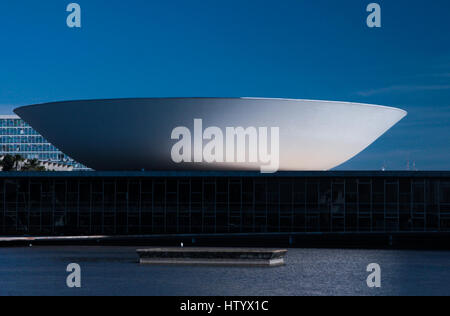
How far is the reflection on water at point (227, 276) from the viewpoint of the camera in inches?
855

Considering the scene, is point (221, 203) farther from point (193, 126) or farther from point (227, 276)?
point (227, 276)

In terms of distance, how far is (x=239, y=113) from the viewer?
4909 centimetres

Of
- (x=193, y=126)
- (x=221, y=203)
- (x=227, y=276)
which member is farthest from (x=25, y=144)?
(x=227, y=276)

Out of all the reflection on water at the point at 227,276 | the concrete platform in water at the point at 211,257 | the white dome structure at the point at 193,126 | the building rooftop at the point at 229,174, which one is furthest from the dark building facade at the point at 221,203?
the concrete platform in water at the point at 211,257

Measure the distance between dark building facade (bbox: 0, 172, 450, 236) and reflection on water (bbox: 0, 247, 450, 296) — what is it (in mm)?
14013

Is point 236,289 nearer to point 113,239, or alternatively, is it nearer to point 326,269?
point 326,269

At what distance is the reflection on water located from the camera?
71.3 ft

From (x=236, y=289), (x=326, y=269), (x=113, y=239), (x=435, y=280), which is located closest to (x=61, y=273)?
(x=236, y=289)

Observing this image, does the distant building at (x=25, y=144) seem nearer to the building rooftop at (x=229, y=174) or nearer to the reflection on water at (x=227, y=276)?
the building rooftop at (x=229, y=174)

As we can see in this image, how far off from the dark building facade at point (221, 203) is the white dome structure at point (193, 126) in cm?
194

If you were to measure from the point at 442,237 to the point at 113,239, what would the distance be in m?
18.1

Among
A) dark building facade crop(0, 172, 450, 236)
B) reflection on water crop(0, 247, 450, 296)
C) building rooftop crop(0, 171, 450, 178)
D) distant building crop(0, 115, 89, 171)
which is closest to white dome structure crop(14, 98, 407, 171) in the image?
building rooftop crop(0, 171, 450, 178)

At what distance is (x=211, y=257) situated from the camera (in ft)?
98.7

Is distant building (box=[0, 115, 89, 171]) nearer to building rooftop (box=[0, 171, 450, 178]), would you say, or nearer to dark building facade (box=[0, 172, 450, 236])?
dark building facade (box=[0, 172, 450, 236])
